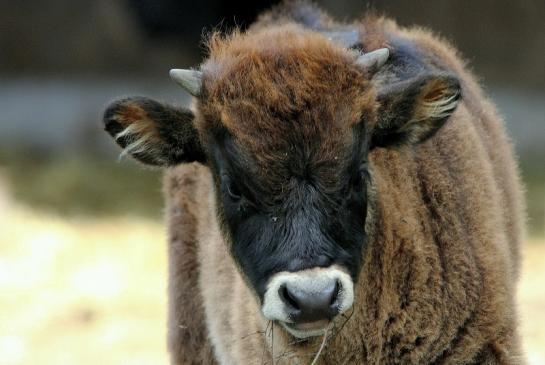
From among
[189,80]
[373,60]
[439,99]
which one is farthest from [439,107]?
[189,80]

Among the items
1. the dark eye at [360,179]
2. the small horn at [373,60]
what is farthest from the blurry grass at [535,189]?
the dark eye at [360,179]

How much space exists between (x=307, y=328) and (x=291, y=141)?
835 mm

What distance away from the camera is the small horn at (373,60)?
5422 mm

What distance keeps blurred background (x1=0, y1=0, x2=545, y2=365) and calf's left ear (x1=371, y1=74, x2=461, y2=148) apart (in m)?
4.86

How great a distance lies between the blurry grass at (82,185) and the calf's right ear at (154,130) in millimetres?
8072

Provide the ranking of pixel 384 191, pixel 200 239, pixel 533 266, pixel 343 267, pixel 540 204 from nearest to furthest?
pixel 343 267
pixel 384 191
pixel 200 239
pixel 533 266
pixel 540 204

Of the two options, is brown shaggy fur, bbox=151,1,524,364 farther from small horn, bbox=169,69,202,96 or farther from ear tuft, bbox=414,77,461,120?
ear tuft, bbox=414,77,461,120

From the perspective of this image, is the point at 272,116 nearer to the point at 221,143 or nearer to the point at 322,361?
the point at 221,143

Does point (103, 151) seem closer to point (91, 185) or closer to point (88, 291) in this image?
point (91, 185)

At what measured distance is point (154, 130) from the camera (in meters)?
5.61

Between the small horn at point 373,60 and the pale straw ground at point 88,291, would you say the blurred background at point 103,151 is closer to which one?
the pale straw ground at point 88,291

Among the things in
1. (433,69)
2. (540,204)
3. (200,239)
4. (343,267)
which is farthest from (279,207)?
(540,204)

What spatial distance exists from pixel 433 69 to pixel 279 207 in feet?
5.70

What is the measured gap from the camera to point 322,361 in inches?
221
